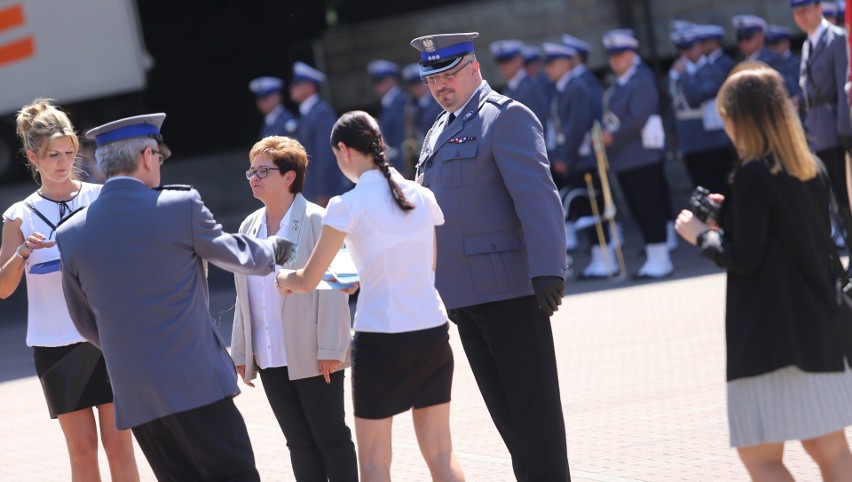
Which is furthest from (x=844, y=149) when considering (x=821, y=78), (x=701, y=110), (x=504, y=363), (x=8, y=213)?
(x=8, y=213)

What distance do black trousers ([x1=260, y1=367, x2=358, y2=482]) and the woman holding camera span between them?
5.86ft

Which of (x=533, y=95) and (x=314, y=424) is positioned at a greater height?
(x=314, y=424)

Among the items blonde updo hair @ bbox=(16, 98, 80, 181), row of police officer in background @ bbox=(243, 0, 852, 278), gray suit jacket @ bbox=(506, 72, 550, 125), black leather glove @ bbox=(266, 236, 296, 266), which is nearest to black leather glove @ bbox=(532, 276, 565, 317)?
black leather glove @ bbox=(266, 236, 296, 266)

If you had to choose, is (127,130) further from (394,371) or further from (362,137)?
(394,371)

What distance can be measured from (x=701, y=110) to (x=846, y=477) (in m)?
9.64

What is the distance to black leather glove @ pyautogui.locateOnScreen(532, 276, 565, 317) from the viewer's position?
5.08 meters

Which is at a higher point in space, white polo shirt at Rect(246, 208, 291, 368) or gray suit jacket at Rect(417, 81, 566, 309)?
gray suit jacket at Rect(417, 81, 566, 309)

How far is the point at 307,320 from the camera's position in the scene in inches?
220

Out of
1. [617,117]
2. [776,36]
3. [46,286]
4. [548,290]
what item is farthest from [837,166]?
[46,286]

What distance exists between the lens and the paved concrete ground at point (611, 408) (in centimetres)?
634

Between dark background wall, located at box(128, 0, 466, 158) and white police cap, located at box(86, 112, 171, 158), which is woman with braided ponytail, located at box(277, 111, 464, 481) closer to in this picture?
white police cap, located at box(86, 112, 171, 158)

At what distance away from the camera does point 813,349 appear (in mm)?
4344

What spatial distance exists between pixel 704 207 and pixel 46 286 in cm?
285

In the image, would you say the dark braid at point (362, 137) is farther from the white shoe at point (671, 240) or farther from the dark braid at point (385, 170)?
the white shoe at point (671, 240)
